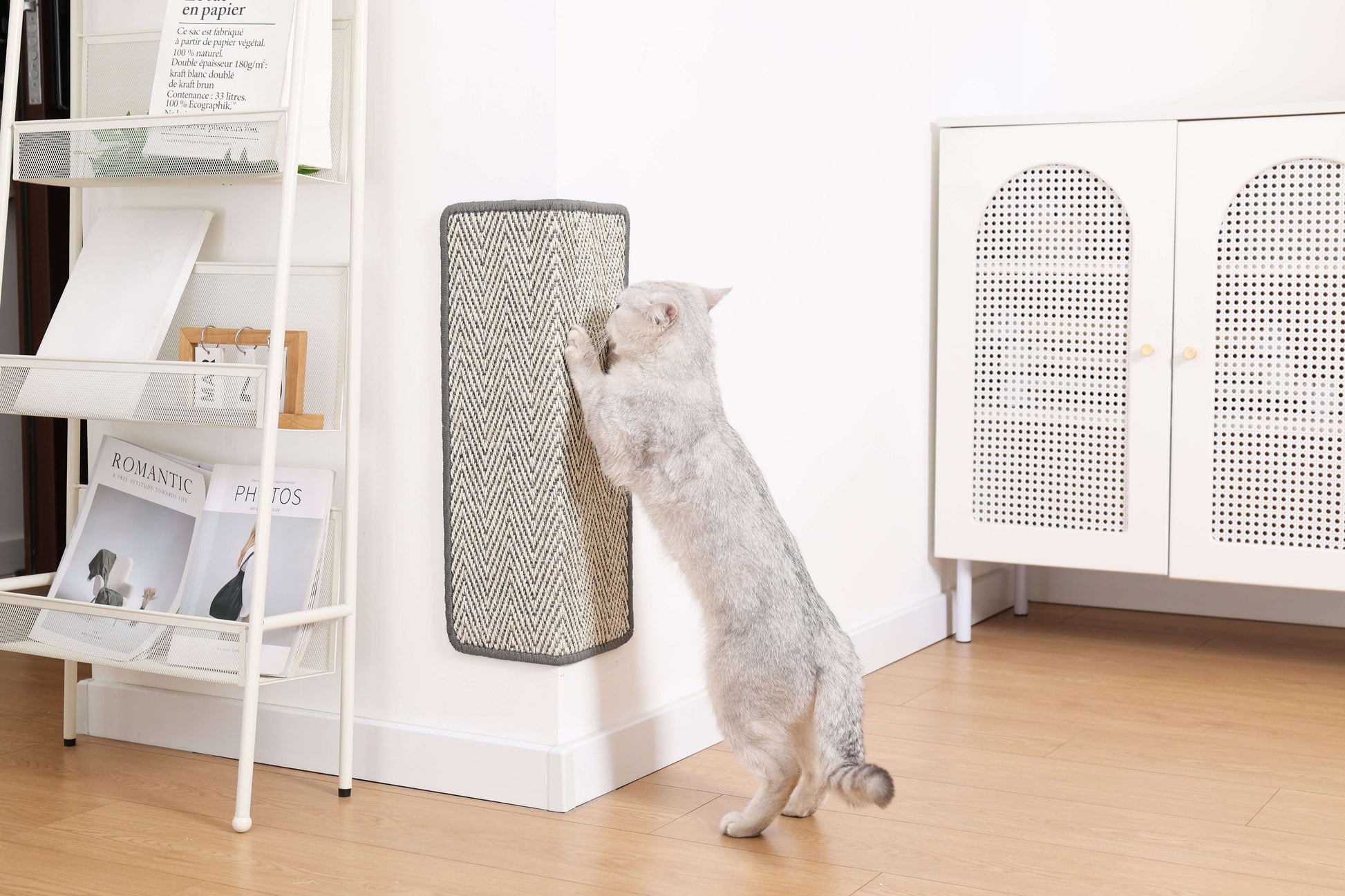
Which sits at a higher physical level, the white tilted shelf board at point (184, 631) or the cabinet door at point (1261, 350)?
the cabinet door at point (1261, 350)

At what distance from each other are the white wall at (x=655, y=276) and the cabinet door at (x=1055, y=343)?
97mm

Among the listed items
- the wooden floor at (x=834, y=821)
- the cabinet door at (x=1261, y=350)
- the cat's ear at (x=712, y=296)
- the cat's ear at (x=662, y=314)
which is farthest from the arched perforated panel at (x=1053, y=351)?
the cat's ear at (x=662, y=314)

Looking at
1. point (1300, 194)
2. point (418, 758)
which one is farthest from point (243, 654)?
point (1300, 194)

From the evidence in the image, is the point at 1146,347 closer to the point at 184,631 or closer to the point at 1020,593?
the point at 1020,593

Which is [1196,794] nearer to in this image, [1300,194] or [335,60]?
[1300,194]

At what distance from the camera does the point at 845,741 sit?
1745 millimetres

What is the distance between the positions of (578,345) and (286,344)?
0.49m

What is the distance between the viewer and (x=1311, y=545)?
2713mm

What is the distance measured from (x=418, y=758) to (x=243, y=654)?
0.32m

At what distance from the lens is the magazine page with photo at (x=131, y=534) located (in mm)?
2031

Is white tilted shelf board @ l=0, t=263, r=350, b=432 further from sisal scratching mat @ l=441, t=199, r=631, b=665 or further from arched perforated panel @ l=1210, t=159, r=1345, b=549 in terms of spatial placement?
arched perforated panel @ l=1210, t=159, r=1345, b=549

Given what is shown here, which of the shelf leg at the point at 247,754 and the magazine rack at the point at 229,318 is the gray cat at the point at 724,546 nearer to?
the magazine rack at the point at 229,318

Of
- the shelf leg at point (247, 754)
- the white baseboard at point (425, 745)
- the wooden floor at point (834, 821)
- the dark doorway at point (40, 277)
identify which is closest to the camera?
the wooden floor at point (834, 821)

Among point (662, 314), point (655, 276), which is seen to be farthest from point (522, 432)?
point (655, 276)
